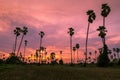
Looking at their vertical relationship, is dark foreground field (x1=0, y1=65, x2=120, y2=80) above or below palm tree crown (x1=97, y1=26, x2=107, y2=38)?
A: below

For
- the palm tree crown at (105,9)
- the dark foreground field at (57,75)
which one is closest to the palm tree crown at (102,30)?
the palm tree crown at (105,9)

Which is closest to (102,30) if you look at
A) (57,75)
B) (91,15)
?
(91,15)

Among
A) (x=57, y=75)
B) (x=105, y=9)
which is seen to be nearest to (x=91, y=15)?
(x=105, y=9)

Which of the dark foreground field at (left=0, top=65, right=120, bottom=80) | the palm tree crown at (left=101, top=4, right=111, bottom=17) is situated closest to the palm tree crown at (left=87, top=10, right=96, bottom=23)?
the palm tree crown at (left=101, top=4, right=111, bottom=17)

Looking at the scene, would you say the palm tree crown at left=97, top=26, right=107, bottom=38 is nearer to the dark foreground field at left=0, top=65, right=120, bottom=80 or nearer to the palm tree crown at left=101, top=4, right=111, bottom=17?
the palm tree crown at left=101, top=4, right=111, bottom=17

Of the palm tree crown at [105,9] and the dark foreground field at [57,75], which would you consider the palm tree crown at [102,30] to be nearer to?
the palm tree crown at [105,9]

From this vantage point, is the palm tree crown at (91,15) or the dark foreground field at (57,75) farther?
the palm tree crown at (91,15)

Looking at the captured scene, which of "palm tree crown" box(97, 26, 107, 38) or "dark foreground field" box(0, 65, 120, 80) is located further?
"palm tree crown" box(97, 26, 107, 38)

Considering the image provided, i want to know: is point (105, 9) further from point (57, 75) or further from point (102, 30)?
point (57, 75)

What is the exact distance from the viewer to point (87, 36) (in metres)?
128

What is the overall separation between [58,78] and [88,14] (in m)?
86.0

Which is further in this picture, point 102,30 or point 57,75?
point 102,30

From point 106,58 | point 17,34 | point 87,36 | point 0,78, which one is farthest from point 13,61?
point 0,78

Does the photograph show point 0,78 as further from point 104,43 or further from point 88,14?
point 88,14
